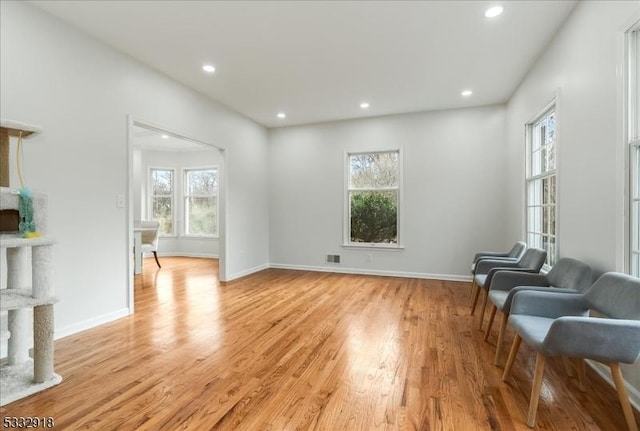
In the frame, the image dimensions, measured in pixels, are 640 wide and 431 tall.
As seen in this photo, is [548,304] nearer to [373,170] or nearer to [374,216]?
[374,216]

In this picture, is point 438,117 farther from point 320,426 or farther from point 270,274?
point 320,426

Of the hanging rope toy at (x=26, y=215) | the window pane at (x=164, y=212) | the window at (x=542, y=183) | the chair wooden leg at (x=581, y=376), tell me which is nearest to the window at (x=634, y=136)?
the chair wooden leg at (x=581, y=376)

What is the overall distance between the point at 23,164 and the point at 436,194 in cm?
511

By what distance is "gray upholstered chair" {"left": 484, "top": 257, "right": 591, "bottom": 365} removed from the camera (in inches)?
86.2

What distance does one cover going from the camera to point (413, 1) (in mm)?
2498

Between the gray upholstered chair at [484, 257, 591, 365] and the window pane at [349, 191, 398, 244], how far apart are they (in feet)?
9.21

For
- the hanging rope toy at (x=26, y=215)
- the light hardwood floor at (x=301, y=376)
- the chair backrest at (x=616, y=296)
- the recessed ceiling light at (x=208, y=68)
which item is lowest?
the light hardwood floor at (x=301, y=376)

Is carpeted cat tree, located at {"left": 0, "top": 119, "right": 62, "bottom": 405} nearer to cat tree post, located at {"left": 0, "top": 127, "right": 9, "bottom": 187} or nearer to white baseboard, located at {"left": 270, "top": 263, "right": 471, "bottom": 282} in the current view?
cat tree post, located at {"left": 0, "top": 127, "right": 9, "bottom": 187}

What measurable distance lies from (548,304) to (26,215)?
3.49 metres

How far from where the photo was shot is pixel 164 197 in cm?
792

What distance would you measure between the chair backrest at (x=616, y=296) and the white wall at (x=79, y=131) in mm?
4059

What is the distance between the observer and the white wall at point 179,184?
7.66 m

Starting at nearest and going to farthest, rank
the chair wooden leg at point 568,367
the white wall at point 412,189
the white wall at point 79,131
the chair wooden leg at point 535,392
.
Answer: the chair wooden leg at point 535,392 → the chair wooden leg at point 568,367 → the white wall at point 79,131 → the white wall at point 412,189

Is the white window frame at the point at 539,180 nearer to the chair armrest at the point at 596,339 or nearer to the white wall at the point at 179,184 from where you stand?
the chair armrest at the point at 596,339
